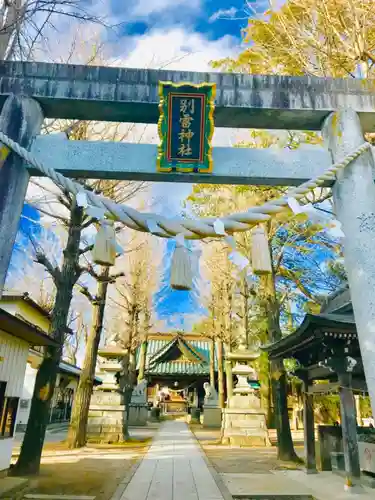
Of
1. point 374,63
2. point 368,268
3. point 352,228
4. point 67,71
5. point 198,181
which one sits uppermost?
point 374,63

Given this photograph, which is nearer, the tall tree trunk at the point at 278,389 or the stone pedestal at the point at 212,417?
the tall tree trunk at the point at 278,389

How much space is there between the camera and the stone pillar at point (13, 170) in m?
3.51

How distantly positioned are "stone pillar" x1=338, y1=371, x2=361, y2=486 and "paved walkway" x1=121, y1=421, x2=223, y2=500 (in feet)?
9.79

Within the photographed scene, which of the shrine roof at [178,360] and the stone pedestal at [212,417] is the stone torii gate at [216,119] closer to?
the stone pedestal at [212,417]

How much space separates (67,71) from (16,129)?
0.85 metres

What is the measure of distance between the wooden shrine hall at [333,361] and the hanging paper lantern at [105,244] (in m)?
6.12

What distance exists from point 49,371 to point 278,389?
718cm

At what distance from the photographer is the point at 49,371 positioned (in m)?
8.91

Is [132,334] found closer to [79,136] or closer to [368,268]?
[79,136]

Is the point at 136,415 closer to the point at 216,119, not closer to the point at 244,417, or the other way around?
the point at 244,417

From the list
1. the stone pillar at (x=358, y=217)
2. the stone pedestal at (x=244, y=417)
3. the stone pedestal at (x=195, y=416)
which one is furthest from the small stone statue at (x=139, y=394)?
the stone pillar at (x=358, y=217)

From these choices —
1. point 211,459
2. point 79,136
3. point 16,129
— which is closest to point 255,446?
point 211,459

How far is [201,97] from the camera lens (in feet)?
13.0

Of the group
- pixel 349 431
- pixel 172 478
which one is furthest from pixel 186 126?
pixel 172 478
